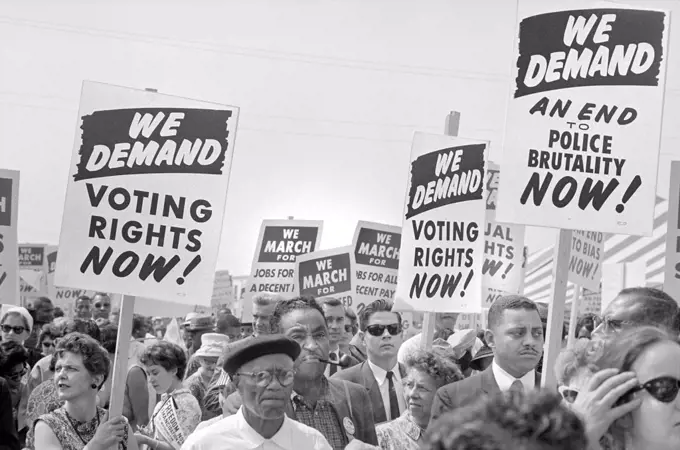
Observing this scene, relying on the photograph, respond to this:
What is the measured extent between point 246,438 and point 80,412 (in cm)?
155

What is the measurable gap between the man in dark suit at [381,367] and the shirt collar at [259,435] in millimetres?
2808

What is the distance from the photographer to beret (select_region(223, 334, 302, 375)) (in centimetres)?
452

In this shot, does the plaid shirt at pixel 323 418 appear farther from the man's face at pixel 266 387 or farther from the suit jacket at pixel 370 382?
the suit jacket at pixel 370 382

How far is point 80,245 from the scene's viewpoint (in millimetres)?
6402

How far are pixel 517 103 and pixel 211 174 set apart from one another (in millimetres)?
1957

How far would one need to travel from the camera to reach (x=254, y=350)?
4.52 m

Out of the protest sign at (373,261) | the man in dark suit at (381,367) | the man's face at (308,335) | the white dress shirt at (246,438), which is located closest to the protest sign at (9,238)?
the man in dark suit at (381,367)

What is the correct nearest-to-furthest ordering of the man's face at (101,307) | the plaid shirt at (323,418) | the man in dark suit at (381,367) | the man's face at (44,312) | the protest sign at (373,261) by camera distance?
the plaid shirt at (323,418)
the man in dark suit at (381,367)
the man's face at (44,312)
the protest sign at (373,261)
the man's face at (101,307)

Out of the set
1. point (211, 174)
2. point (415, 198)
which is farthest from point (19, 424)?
point (415, 198)

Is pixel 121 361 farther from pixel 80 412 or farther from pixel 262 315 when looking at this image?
pixel 262 315

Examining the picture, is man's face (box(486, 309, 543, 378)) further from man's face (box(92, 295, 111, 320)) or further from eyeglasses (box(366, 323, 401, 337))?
man's face (box(92, 295, 111, 320))

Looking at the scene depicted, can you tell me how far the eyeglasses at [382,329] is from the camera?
7973 millimetres

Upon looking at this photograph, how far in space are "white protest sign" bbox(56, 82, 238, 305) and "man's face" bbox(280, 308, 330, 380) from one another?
2.89 feet

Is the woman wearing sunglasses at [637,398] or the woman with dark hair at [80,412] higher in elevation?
the woman wearing sunglasses at [637,398]
